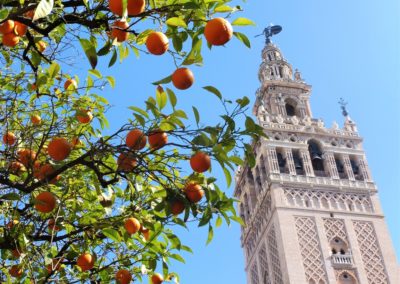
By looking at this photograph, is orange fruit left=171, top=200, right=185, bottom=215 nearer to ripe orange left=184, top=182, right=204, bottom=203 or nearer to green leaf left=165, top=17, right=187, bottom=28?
ripe orange left=184, top=182, right=204, bottom=203

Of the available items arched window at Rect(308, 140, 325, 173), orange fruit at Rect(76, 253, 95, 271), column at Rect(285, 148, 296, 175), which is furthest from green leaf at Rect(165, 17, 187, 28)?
arched window at Rect(308, 140, 325, 173)

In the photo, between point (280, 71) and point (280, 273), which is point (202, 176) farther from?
point (280, 71)

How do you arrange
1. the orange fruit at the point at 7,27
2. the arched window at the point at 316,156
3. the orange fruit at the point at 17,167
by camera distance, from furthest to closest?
the arched window at the point at 316,156 < the orange fruit at the point at 17,167 < the orange fruit at the point at 7,27

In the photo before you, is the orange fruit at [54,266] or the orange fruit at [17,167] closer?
the orange fruit at [54,266]

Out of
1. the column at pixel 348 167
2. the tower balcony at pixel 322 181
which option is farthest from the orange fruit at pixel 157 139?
the column at pixel 348 167

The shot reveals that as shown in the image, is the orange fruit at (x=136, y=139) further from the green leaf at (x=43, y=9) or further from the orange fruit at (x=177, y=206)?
the green leaf at (x=43, y=9)

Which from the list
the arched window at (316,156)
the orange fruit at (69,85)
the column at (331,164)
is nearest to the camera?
the orange fruit at (69,85)

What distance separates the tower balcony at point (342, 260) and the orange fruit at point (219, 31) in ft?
73.1

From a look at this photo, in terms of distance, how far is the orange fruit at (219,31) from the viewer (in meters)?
2.59

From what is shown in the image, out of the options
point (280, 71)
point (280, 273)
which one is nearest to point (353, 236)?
point (280, 273)

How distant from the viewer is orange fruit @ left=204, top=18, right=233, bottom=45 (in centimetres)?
259

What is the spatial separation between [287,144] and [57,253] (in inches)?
950

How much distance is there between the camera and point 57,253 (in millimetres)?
3738

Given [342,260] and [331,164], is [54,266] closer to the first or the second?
[342,260]
